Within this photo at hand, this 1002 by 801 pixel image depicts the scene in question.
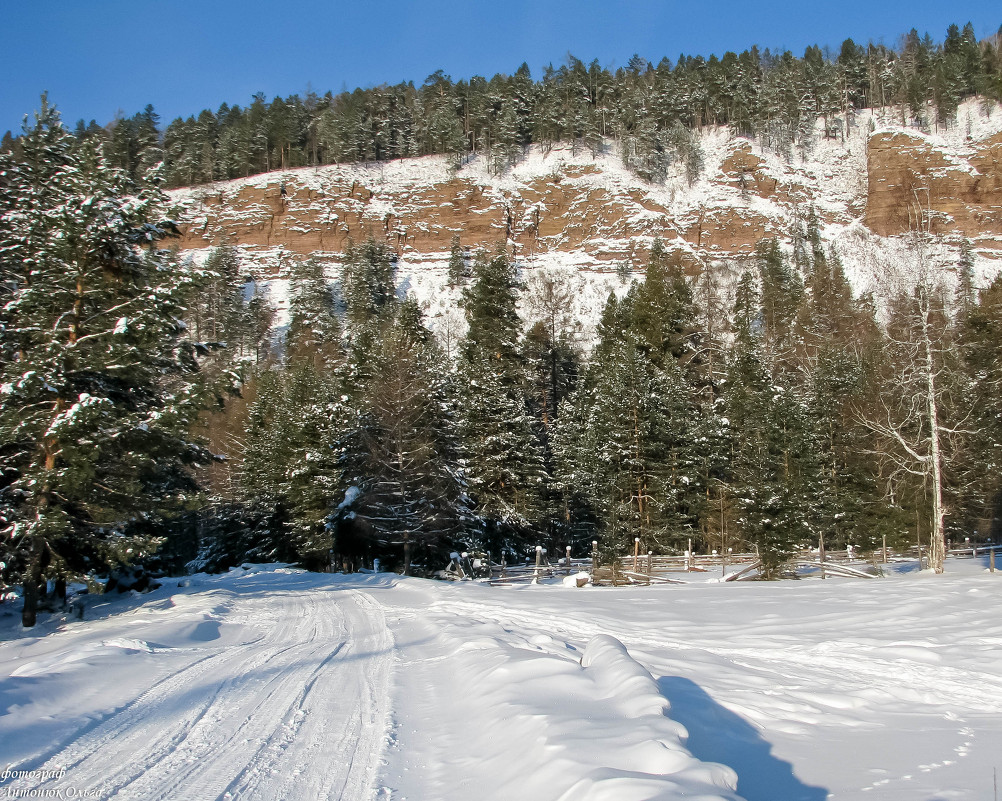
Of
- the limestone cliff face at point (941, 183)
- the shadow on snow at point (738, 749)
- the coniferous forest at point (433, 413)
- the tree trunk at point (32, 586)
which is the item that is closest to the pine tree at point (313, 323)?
the coniferous forest at point (433, 413)

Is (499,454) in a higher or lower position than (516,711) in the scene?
higher

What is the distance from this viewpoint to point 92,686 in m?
6.16

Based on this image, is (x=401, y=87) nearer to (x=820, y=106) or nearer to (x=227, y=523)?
(x=820, y=106)

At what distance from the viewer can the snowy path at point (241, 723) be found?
415 centimetres

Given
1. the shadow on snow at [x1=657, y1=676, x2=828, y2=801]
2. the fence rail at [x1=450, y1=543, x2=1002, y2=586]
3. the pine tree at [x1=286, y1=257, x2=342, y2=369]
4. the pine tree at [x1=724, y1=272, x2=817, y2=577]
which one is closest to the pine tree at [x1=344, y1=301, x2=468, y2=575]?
the fence rail at [x1=450, y1=543, x2=1002, y2=586]

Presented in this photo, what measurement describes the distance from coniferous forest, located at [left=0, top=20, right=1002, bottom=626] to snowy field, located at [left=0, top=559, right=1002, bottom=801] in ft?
18.5

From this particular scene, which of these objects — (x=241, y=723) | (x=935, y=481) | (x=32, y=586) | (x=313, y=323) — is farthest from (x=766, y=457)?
(x=313, y=323)

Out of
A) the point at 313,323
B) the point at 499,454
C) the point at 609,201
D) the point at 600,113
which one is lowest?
the point at 499,454

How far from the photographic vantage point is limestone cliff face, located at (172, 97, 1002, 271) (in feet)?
256

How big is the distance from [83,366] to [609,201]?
7858 cm

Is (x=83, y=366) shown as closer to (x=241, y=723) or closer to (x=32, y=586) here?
(x=32, y=586)

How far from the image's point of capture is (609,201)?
8369cm

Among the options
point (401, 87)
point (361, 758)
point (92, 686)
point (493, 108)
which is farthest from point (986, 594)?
point (401, 87)

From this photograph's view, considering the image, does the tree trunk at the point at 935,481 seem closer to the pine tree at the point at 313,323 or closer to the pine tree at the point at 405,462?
the pine tree at the point at 405,462
